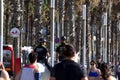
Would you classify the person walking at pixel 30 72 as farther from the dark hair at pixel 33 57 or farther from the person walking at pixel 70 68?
the person walking at pixel 70 68

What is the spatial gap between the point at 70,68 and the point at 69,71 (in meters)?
0.07

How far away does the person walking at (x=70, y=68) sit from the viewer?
9.81 metres

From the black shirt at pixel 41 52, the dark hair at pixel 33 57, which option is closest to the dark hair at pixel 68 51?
the dark hair at pixel 33 57

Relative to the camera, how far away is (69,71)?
32.4 ft

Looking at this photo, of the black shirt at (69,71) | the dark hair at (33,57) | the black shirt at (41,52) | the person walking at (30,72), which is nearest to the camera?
the black shirt at (69,71)

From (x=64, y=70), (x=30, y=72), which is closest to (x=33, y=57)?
(x=30, y=72)

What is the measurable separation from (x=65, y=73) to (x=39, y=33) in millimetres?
22249

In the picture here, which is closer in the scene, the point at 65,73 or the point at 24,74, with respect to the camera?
the point at 65,73

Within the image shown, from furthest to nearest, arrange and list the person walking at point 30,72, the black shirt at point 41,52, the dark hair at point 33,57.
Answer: the black shirt at point 41,52 < the person walking at point 30,72 < the dark hair at point 33,57

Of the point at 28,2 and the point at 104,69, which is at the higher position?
the point at 28,2

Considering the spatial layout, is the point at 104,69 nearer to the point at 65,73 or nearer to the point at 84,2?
the point at 65,73

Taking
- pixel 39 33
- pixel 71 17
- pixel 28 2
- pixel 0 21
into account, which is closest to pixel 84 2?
pixel 28 2

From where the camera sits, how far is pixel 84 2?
161 feet

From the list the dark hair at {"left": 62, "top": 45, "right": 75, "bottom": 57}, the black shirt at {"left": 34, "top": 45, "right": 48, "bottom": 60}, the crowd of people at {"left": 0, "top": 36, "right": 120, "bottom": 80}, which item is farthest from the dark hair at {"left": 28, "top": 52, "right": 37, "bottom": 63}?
the dark hair at {"left": 62, "top": 45, "right": 75, "bottom": 57}
